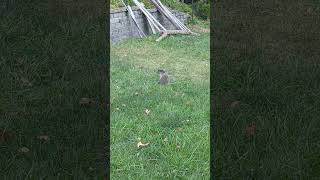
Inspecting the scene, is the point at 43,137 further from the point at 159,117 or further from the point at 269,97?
the point at 269,97

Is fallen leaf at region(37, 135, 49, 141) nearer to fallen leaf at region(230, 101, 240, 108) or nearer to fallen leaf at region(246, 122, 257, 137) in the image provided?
fallen leaf at region(246, 122, 257, 137)

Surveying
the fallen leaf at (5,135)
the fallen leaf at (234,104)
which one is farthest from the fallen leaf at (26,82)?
the fallen leaf at (234,104)

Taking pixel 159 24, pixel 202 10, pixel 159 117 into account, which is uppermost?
pixel 159 117

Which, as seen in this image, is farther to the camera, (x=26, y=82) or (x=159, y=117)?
(x=26, y=82)

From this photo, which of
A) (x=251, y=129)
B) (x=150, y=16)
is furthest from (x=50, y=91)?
(x=150, y=16)

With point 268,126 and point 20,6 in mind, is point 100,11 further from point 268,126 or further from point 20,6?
point 268,126

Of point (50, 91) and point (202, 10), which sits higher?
point (50, 91)

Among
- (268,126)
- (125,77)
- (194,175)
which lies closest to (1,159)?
(194,175)

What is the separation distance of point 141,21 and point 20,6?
430 centimetres

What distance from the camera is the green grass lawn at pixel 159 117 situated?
357cm

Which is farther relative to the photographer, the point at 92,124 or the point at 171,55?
the point at 171,55

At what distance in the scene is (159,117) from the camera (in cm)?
453

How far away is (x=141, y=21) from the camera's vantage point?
406 inches

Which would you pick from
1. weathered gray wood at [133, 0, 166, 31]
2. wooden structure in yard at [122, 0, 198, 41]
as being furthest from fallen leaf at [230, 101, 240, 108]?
weathered gray wood at [133, 0, 166, 31]
